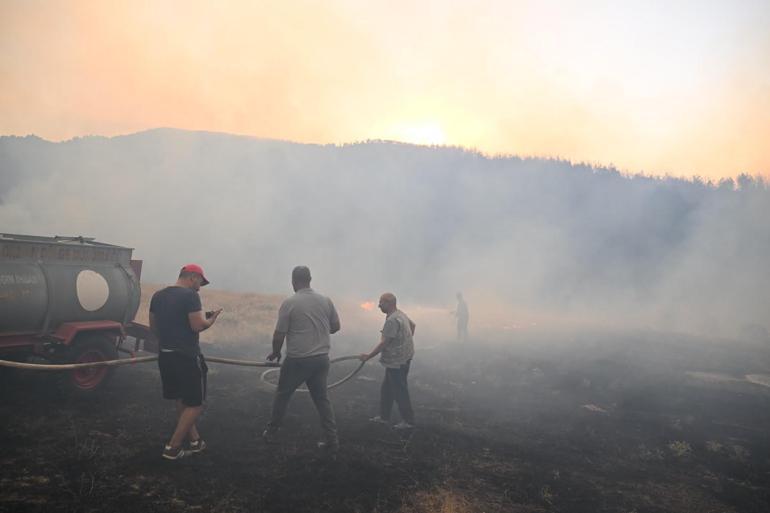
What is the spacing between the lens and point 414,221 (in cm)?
4847

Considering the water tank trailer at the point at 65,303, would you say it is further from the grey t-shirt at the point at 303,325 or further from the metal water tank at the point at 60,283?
the grey t-shirt at the point at 303,325

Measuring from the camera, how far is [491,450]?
654 cm

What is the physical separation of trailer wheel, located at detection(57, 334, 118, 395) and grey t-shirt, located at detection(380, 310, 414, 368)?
4.45 metres

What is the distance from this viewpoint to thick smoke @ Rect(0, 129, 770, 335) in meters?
35.0

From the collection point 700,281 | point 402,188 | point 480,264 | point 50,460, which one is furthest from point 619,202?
point 50,460

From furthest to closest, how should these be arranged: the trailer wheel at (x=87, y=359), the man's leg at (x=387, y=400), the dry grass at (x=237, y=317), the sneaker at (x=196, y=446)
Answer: the dry grass at (x=237, y=317), the man's leg at (x=387, y=400), the trailer wheel at (x=87, y=359), the sneaker at (x=196, y=446)

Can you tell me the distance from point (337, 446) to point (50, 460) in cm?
298

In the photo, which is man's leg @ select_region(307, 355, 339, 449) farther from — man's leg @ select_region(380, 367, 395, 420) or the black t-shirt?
man's leg @ select_region(380, 367, 395, 420)

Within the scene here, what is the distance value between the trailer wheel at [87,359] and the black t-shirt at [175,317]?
3.13 metres

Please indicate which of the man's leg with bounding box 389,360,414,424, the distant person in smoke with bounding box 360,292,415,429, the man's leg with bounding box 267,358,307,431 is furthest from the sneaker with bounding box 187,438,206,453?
the man's leg with bounding box 389,360,414,424

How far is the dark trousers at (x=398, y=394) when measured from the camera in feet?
23.4

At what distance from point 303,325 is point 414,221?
43.1m

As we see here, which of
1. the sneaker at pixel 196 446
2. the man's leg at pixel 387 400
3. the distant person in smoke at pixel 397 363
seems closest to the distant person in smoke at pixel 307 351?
the sneaker at pixel 196 446

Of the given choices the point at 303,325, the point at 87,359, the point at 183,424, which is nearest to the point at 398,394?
the point at 303,325
